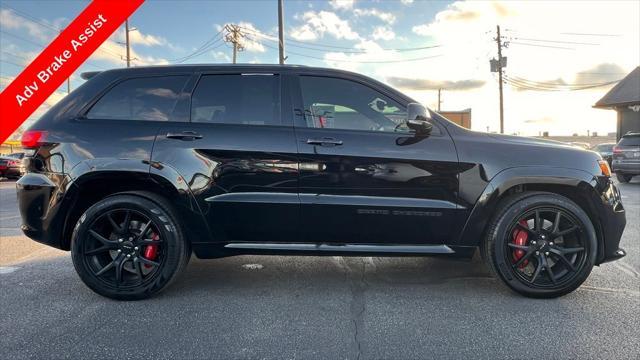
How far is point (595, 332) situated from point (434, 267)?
149cm

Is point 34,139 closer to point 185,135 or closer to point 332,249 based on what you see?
point 185,135

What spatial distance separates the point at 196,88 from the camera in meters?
3.35

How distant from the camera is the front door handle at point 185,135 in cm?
316

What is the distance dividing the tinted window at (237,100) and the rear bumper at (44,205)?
1209 mm

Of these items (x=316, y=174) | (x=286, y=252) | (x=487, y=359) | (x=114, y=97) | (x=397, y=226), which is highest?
(x=114, y=97)

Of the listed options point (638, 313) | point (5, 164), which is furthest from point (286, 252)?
point (5, 164)

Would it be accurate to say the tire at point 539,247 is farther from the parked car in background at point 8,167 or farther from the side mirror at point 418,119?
the parked car in background at point 8,167

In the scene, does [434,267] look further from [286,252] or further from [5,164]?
[5,164]

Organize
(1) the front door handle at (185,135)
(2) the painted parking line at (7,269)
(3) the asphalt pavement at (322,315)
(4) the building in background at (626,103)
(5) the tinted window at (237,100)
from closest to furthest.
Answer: (3) the asphalt pavement at (322,315) < (1) the front door handle at (185,135) < (5) the tinted window at (237,100) < (2) the painted parking line at (7,269) < (4) the building in background at (626,103)

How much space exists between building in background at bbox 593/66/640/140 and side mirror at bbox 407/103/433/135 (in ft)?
84.8

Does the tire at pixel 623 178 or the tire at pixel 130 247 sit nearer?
the tire at pixel 130 247

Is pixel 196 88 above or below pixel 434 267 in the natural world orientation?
above

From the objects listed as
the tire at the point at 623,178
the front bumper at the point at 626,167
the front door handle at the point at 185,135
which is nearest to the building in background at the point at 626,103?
the tire at the point at 623,178

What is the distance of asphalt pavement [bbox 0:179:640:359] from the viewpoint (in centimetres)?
251
